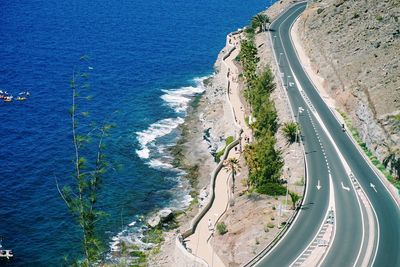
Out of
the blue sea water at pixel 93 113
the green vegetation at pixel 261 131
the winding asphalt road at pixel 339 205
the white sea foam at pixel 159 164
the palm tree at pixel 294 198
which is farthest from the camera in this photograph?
the white sea foam at pixel 159 164

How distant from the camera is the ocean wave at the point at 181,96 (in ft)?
453

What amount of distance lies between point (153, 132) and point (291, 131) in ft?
132

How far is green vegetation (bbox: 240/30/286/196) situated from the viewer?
8081 cm

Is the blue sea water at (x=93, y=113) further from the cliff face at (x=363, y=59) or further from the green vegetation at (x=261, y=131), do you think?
the cliff face at (x=363, y=59)

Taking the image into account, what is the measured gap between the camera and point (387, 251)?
64688 millimetres

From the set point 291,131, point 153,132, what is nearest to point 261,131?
point 291,131

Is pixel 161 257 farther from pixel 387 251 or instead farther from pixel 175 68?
pixel 175 68

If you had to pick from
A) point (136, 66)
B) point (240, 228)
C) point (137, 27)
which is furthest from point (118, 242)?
point (137, 27)

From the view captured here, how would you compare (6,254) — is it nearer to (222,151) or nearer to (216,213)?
(216,213)

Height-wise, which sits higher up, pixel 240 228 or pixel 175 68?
pixel 175 68

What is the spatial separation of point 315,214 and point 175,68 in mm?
97771

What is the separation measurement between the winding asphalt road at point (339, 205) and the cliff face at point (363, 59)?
16.2 feet

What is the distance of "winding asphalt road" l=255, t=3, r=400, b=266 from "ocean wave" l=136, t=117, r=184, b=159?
30245 millimetres

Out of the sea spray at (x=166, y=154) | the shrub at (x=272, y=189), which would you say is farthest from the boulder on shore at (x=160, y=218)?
the shrub at (x=272, y=189)
